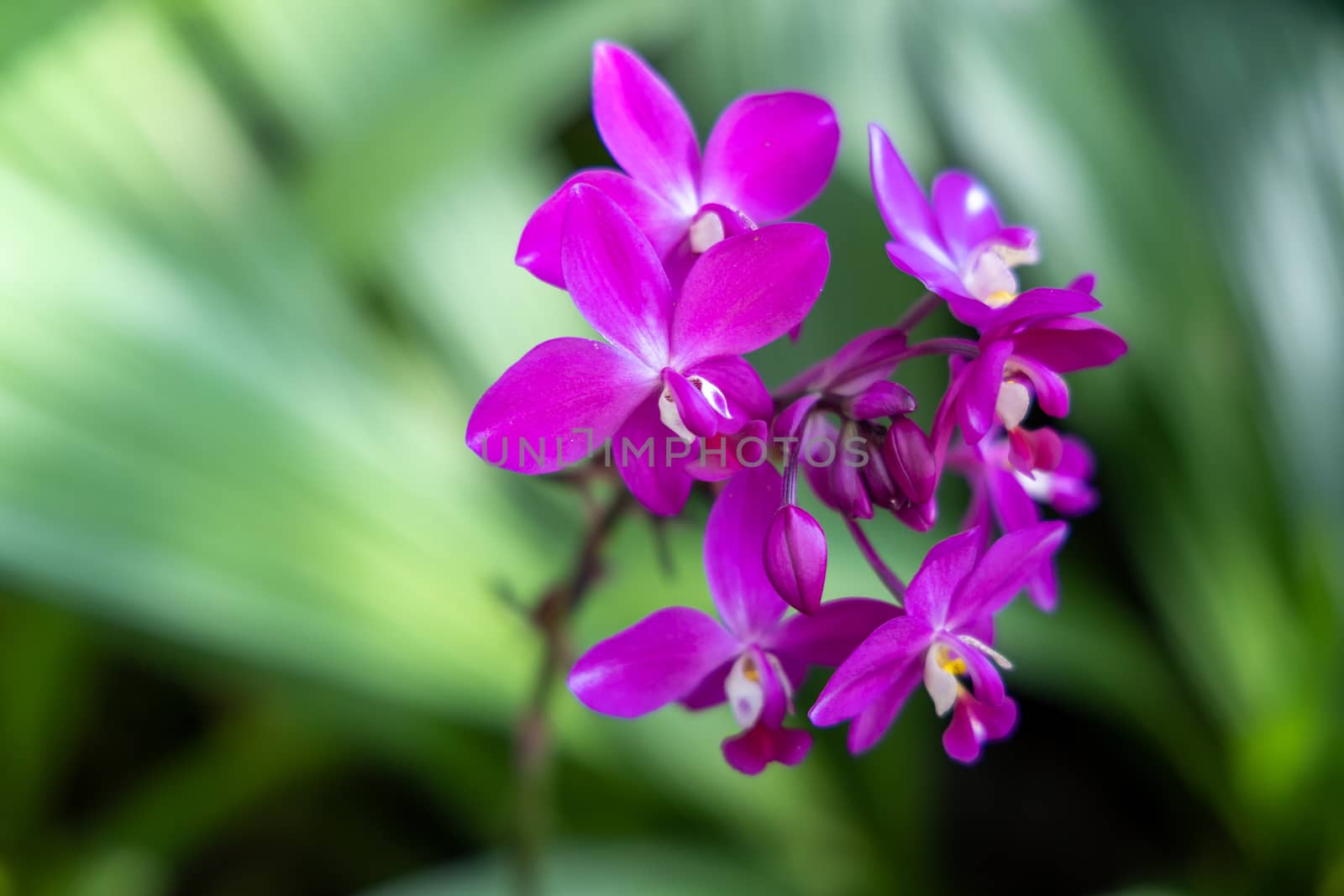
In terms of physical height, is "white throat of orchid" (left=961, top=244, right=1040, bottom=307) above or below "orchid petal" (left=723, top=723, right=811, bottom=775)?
above

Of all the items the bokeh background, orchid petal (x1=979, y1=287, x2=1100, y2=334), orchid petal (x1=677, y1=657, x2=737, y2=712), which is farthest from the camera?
the bokeh background

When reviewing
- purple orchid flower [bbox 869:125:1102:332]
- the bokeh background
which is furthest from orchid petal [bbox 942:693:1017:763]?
the bokeh background

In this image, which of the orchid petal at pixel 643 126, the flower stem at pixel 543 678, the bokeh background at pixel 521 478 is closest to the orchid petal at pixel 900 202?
the orchid petal at pixel 643 126

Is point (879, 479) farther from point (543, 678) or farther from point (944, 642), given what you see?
point (543, 678)

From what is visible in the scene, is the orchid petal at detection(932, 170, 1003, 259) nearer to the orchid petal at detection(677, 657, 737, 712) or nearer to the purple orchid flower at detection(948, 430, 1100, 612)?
the purple orchid flower at detection(948, 430, 1100, 612)

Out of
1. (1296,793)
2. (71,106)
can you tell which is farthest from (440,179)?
(1296,793)

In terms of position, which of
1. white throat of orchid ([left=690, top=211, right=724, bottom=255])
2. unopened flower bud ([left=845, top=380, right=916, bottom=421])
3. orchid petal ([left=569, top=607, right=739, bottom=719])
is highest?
white throat of orchid ([left=690, top=211, right=724, bottom=255])

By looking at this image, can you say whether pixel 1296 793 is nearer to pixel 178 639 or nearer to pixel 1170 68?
pixel 1170 68

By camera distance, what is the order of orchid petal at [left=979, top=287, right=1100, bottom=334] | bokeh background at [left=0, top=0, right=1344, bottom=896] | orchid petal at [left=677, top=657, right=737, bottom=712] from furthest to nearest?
1. bokeh background at [left=0, top=0, right=1344, bottom=896]
2. orchid petal at [left=677, top=657, right=737, bottom=712]
3. orchid petal at [left=979, top=287, right=1100, bottom=334]
